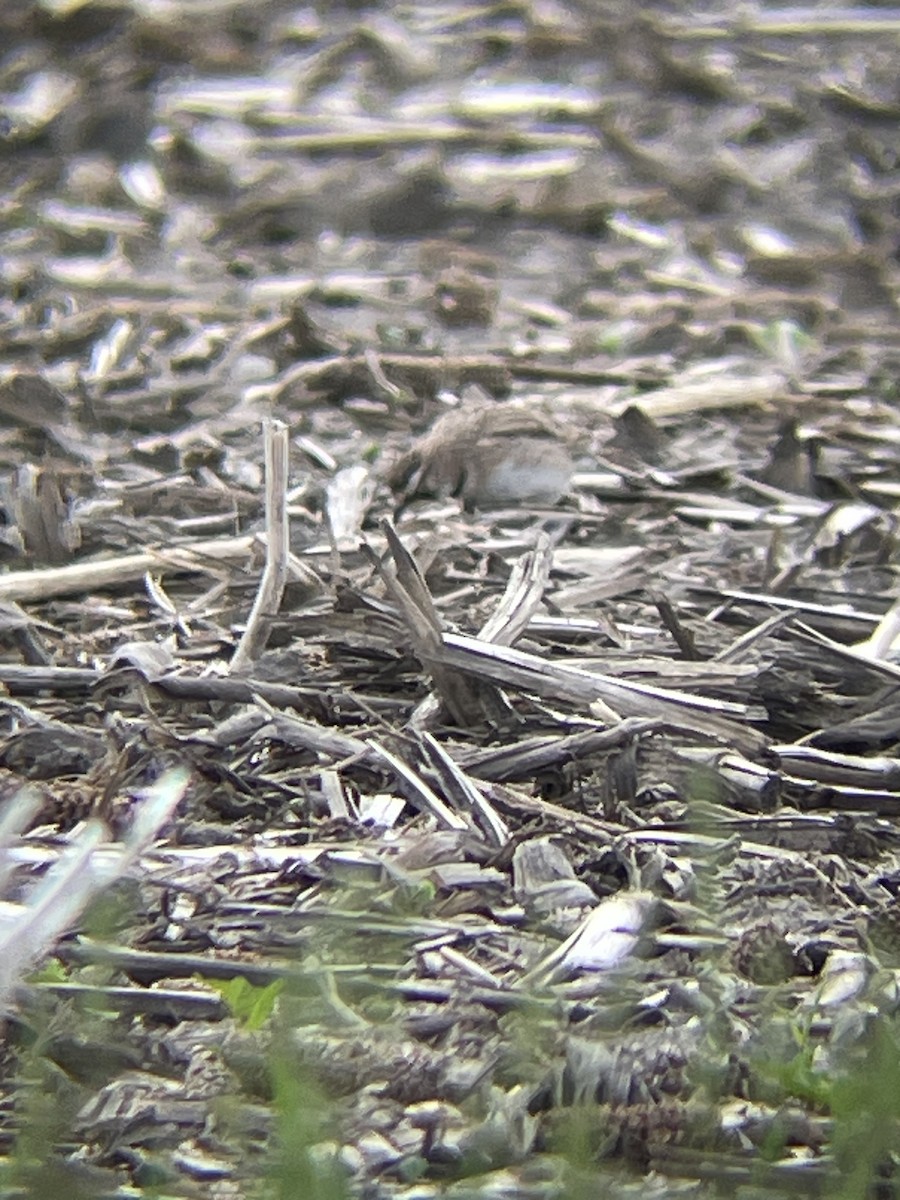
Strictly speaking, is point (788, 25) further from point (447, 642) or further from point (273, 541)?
point (447, 642)

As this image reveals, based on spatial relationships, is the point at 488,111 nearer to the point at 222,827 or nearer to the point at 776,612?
the point at 776,612

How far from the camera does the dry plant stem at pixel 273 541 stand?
8.14 feet

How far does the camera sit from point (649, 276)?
467 cm

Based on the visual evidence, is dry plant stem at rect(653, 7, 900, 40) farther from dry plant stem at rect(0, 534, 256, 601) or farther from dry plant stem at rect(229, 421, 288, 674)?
dry plant stem at rect(229, 421, 288, 674)

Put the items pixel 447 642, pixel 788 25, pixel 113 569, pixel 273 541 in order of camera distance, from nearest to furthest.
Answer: pixel 447 642 → pixel 273 541 → pixel 113 569 → pixel 788 25

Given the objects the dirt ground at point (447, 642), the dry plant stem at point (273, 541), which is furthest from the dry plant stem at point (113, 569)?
the dry plant stem at point (273, 541)

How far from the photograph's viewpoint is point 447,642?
232cm

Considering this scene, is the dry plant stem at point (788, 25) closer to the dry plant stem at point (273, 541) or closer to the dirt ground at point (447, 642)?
the dirt ground at point (447, 642)

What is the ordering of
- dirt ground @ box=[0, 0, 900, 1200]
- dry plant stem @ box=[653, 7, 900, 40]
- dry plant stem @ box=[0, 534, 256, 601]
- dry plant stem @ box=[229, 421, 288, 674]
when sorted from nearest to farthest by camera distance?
dirt ground @ box=[0, 0, 900, 1200] → dry plant stem @ box=[229, 421, 288, 674] → dry plant stem @ box=[0, 534, 256, 601] → dry plant stem @ box=[653, 7, 900, 40]

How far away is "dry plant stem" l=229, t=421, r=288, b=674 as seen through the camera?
97.7 inches

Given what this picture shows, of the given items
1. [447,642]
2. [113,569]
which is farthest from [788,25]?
[447,642]

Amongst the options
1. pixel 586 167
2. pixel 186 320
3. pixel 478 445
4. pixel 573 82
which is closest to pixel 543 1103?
pixel 478 445

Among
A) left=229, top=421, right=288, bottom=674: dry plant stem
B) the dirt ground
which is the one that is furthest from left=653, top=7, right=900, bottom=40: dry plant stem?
left=229, top=421, right=288, bottom=674: dry plant stem

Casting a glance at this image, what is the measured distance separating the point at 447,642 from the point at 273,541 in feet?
1.22
